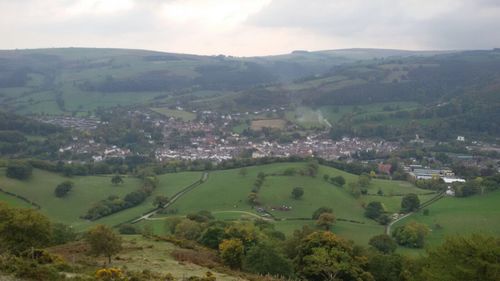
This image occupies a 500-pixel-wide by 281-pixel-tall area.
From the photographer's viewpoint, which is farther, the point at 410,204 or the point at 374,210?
the point at 410,204

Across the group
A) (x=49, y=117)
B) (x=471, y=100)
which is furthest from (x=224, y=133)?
(x=471, y=100)

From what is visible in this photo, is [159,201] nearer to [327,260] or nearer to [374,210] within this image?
[374,210]

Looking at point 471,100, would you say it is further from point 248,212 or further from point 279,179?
point 248,212

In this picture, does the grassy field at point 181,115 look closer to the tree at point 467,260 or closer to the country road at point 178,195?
the country road at point 178,195

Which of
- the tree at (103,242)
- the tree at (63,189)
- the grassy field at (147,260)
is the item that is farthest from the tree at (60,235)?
the tree at (63,189)

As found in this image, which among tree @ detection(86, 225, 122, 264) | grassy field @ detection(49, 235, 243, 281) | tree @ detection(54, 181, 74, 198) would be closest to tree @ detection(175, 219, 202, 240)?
grassy field @ detection(49, 235, 243, 281)

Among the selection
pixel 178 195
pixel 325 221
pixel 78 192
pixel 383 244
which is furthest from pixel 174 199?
pixel 383 244

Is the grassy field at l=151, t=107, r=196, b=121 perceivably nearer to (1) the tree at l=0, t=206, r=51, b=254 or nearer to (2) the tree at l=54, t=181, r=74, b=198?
(2) the tree at l=54, t=181, r=74, b=198
